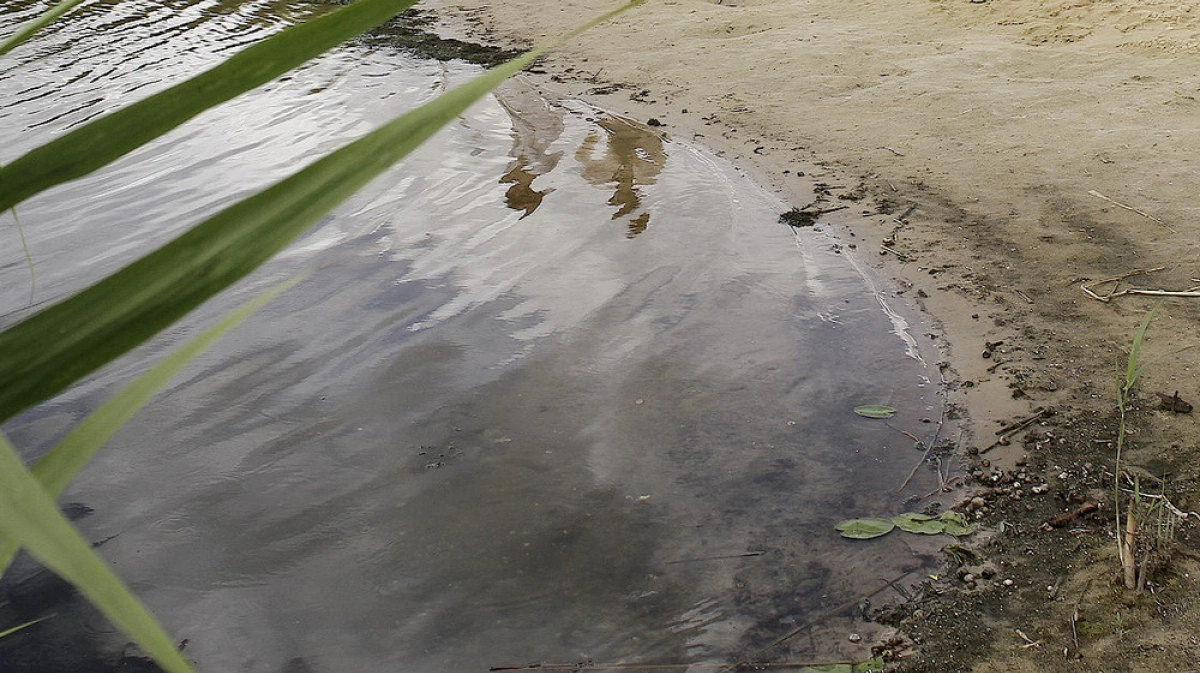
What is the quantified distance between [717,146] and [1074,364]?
342 cm

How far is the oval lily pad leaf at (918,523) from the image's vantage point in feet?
10.1

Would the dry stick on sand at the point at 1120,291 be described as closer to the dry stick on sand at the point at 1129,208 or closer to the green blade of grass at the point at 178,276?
the dry stick on sand at the point at 1129,208

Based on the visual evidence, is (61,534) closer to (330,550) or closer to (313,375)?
(330,550)

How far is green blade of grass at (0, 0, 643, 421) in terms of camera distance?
0.40 metres

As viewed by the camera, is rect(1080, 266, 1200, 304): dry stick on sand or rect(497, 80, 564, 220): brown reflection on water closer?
rect(1080, 266, 1200, 304): dry stick on sand

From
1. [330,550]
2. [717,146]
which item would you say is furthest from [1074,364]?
[717,146]

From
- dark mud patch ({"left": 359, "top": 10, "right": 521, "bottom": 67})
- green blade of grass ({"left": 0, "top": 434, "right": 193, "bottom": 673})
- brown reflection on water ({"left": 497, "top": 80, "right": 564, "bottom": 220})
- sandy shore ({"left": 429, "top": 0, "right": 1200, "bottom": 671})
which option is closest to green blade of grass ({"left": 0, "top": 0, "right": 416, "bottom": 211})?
green blade of grass ({"left": 0, "top": 434, "right": 193, "bottom": 673})

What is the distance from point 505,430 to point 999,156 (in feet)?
11.9

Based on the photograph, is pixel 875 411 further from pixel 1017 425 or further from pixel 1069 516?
pixel 1069 516

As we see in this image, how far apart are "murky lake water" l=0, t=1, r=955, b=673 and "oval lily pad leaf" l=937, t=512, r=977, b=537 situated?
0.11 m

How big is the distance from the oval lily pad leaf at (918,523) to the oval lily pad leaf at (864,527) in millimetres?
28

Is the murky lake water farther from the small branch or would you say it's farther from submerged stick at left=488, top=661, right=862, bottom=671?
the small branch

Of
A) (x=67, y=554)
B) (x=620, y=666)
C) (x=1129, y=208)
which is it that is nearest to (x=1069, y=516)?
(x=620, y=666)

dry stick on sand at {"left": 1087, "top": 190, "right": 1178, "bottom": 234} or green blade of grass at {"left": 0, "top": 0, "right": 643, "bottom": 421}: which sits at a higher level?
green blade of grass at {"left": 0, "top": 0, "right": 643, "bottom": 421}
